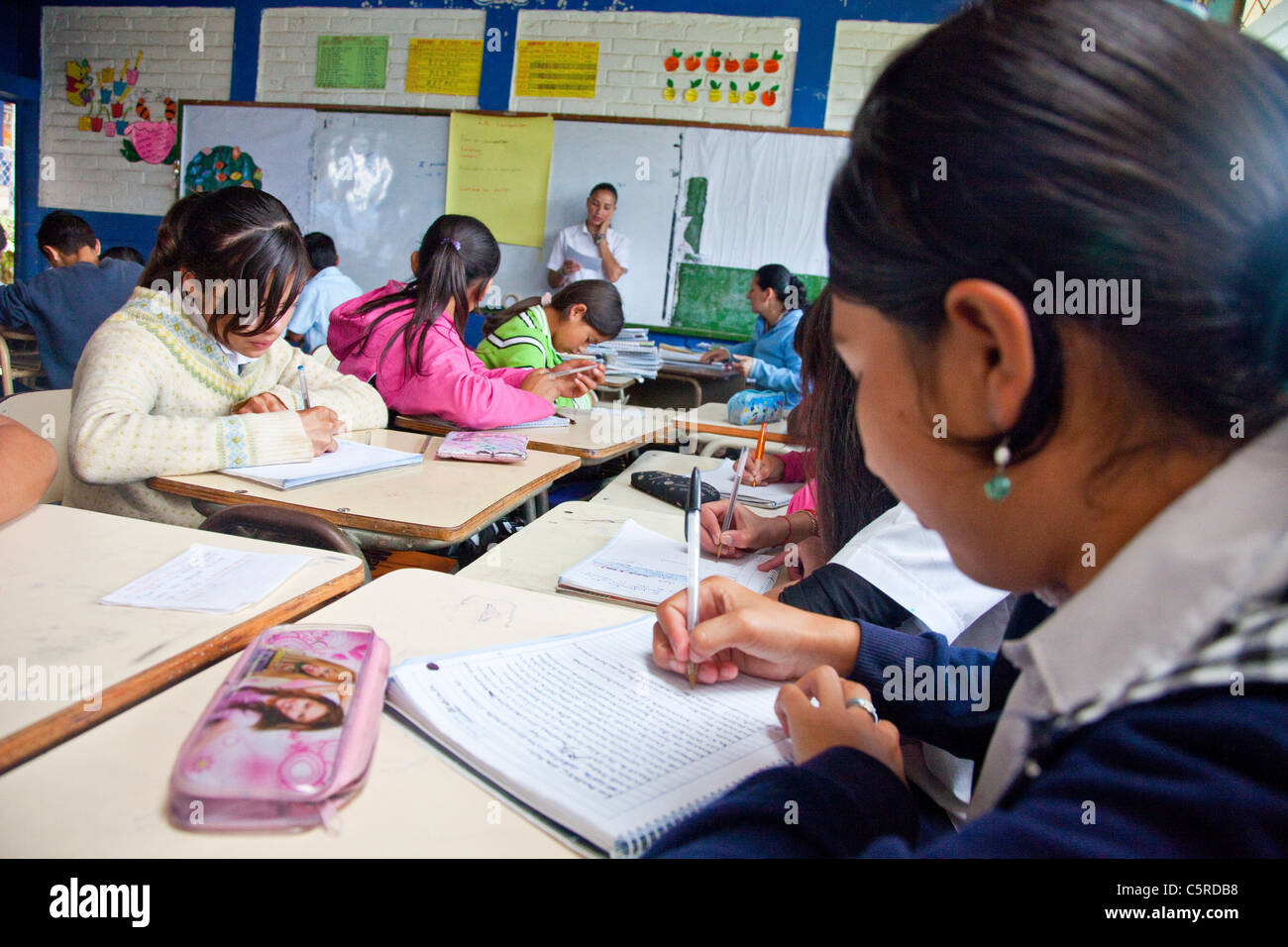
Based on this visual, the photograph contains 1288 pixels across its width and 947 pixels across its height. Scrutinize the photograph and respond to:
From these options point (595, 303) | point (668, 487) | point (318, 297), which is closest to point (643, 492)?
point (668, 487)

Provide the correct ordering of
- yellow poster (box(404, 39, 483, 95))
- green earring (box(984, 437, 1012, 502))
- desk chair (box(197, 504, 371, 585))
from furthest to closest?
yellow poster (box(404, 39, 483, 95))
desk chair (box(197, 504, 371, 585))
green earring (box(984, 437, 1012, 502))

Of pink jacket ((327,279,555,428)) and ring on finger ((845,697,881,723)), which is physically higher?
pink jacket ((327,279,555,428))

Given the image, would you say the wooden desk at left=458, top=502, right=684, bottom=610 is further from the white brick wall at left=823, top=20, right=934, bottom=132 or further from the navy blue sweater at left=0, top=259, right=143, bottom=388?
the white brick wall at left=823, top=20, right=934, bottom=132

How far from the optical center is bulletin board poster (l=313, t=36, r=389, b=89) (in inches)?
236

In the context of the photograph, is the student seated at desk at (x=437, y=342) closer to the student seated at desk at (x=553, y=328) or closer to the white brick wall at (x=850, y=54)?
the student seated at desk at (x=553, y=328)

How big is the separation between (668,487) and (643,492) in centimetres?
9

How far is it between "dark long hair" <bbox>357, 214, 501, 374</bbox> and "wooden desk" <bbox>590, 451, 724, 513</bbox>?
→ 781 millimetres

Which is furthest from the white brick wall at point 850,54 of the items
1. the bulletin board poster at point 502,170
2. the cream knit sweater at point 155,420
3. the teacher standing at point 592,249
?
the cream knit sweater at point 155,420

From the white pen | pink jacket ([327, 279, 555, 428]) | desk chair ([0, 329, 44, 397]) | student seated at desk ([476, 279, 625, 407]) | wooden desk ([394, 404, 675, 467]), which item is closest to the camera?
the white pen

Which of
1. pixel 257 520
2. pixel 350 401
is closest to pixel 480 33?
pixel 350 401

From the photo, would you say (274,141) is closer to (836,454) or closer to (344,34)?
(344,34)

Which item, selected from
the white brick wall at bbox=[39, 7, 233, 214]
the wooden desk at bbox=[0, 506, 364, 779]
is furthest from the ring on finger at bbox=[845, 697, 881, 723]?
the white brick wall at bbox=[39, 7, 233, 214]

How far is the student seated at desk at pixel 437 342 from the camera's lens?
8.02ft
